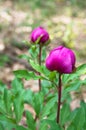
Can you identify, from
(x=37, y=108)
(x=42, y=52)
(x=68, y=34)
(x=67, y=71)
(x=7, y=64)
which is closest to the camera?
(x=67, y=71)

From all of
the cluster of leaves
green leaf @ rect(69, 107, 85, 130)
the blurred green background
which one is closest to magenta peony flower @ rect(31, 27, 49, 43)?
the cluster of leaves

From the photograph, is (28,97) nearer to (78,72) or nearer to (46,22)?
(78,72)

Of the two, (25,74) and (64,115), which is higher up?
(25,74)

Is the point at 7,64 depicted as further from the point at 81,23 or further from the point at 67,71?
the point at 67,71

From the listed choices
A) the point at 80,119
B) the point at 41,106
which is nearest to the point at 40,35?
the point at 41,106

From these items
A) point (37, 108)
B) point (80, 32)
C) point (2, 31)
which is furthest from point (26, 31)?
point (37, 108)

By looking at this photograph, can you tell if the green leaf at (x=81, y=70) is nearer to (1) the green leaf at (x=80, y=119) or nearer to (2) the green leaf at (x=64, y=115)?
(1) the green leaf at (x=80, y=119)

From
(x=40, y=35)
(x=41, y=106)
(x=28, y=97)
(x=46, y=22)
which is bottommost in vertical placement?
(x=46, y=22)

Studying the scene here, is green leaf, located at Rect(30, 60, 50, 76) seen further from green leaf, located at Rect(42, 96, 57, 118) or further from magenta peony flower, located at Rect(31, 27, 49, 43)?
magenta peony flower, located at Rect(31, 27, 49, 43)
